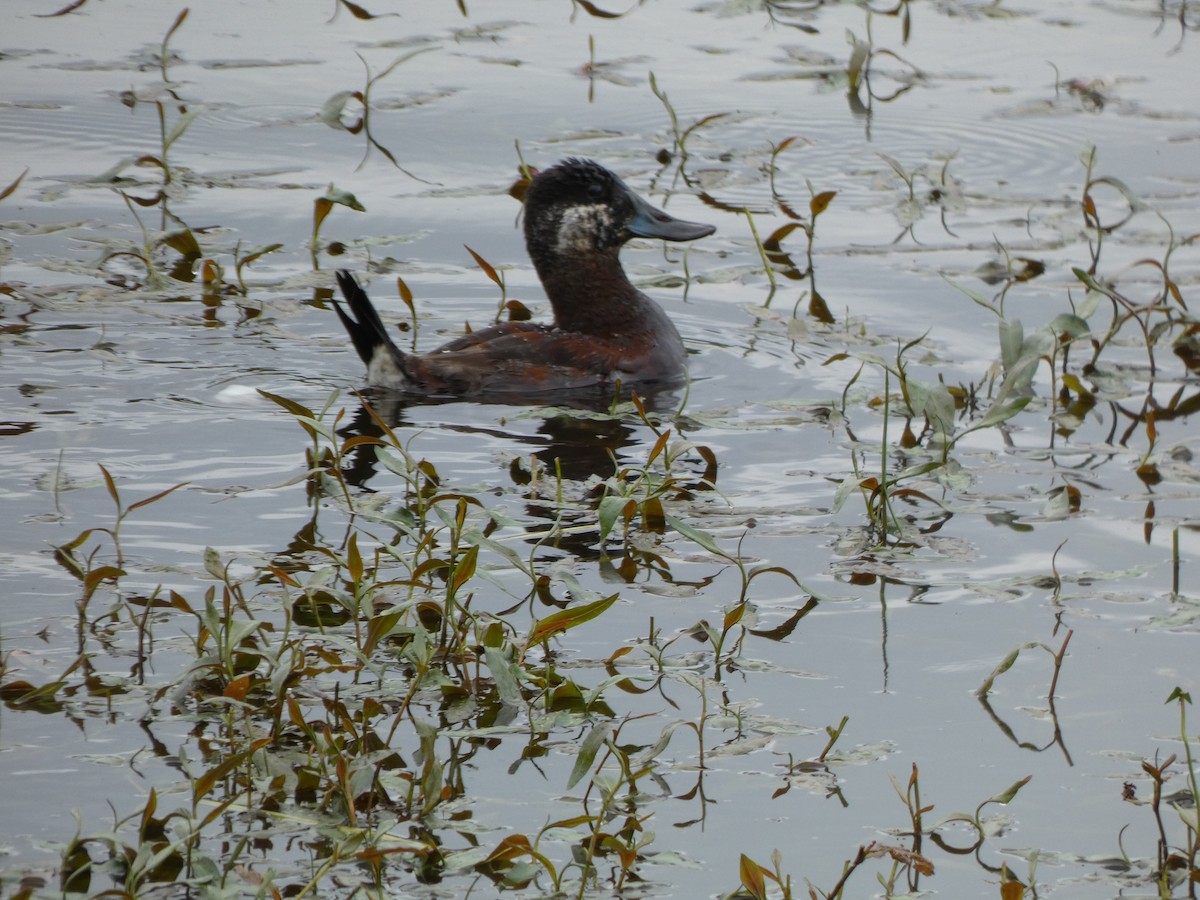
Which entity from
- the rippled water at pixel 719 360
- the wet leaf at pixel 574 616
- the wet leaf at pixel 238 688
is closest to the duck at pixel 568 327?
the rippled water at pixel 719 360

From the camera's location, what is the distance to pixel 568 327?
24.5ft

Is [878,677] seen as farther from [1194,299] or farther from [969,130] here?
[969,130]

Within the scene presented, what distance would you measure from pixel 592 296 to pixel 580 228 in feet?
0.97

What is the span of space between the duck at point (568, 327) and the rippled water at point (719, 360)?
19cm

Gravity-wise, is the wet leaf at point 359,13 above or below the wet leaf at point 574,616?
above

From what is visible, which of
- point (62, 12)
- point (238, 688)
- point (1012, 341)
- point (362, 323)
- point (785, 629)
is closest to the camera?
point (238, 688)

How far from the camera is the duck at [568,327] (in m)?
6.77

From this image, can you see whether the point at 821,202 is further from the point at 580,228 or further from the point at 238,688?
the point at 238,688

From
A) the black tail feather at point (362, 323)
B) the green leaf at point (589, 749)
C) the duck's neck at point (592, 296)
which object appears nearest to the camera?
the green leaf at point (589, 749)

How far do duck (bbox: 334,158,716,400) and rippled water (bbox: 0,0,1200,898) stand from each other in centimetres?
19

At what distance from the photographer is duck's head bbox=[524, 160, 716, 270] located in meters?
7.46

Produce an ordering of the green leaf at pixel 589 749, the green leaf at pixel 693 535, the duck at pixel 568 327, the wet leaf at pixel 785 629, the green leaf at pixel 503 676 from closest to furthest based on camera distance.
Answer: the green leaf at pixel 589 749 → the green leaf at pixel 503 676 → the green leaf at pixel 693 535 → the wet leaf at pixel 785 629 → the duck at pixel 568 327

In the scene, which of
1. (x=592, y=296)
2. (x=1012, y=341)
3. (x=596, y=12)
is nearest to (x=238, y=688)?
(x=1012, y=341)

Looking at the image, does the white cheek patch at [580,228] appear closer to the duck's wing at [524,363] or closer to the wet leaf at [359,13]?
the duck's wing at [524,363]
